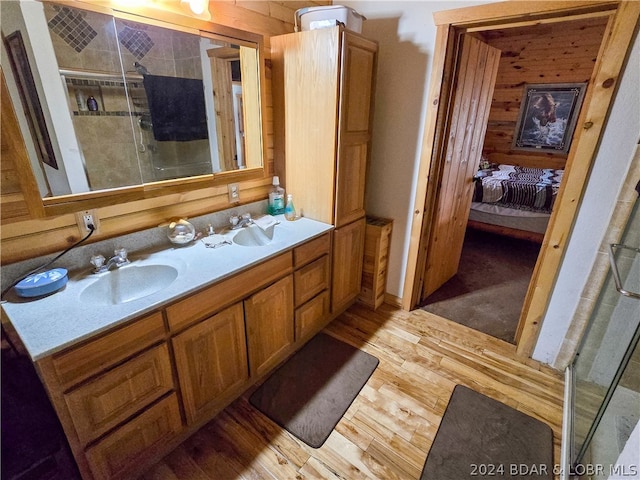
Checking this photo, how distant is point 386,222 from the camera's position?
7.88 feet

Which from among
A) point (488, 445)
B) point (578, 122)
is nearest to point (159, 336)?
point (488, 445)

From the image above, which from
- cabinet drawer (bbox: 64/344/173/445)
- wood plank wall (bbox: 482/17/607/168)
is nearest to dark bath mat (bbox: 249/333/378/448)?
cabinet drawer (bbox: 64/344/173/445)

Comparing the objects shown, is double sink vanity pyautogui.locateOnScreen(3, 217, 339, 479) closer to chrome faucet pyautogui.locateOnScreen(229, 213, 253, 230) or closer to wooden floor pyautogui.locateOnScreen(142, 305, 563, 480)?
chrome faucet pyautogui.locateOnScreen(229, 213, 253, 230)

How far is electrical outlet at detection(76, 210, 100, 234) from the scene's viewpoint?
4.40 feet

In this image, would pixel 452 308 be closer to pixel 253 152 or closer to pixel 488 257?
pixel 488 257

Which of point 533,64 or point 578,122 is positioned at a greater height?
point 533,64

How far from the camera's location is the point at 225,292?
1434mm

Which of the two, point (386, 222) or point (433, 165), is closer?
point (433, 165)

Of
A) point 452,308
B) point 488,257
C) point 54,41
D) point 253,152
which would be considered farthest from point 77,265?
point 488,257

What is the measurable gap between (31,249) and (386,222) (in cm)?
200

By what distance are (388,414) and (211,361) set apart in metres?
0.95

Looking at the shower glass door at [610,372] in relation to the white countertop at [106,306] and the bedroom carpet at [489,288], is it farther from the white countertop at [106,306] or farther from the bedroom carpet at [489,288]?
the white countertop at [106,306]

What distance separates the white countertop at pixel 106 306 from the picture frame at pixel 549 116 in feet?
16.0

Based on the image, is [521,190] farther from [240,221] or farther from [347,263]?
[240,221]
